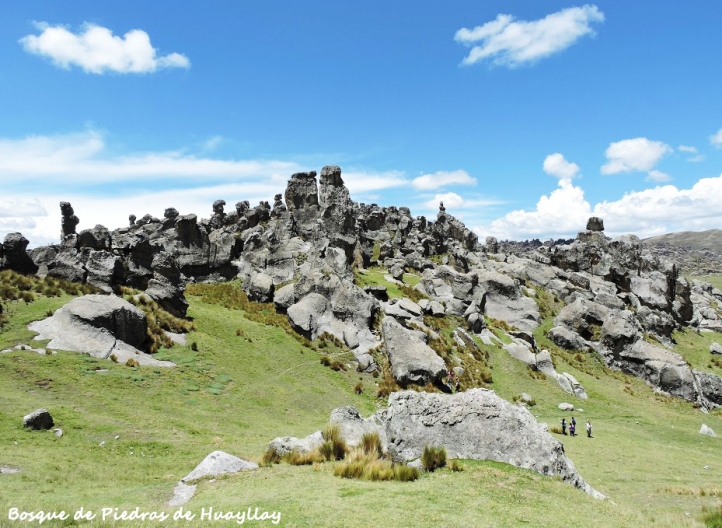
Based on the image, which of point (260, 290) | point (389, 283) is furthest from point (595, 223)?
point (260, 290)

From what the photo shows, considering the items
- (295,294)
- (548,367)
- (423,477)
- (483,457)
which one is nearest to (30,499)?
(423,477)

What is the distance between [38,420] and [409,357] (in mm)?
24388

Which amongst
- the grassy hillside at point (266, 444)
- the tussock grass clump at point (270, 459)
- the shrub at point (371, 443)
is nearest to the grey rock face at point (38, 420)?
the grassy hillside at point (266, 444)

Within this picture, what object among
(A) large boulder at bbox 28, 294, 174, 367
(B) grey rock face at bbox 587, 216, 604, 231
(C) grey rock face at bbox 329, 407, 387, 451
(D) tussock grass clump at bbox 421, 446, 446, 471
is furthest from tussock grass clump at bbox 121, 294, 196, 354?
(B) grey rock face at bbox 587, 216, 604, 231

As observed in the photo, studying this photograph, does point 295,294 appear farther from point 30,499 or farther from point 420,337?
point 30,499

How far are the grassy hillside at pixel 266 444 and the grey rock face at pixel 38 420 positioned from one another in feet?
1.05

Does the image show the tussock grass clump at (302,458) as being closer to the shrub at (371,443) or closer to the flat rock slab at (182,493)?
the shrub at (371,443)

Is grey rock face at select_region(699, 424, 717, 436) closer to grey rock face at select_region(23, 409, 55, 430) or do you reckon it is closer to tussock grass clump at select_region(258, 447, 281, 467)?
tussock grass clump at select_region(258, 447, 281, 467)

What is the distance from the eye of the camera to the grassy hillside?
12.0 meters

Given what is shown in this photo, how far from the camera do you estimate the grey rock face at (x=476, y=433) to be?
1570 cm

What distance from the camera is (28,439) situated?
1659cm

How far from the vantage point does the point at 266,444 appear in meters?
20.4

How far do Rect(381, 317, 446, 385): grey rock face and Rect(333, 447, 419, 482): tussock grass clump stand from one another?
18318 mm

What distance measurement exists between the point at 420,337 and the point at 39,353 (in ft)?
90.9
